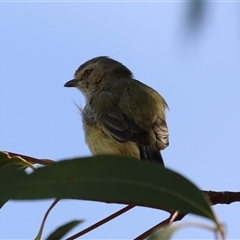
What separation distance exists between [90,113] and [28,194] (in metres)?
4.44

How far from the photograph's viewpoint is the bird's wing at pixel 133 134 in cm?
536

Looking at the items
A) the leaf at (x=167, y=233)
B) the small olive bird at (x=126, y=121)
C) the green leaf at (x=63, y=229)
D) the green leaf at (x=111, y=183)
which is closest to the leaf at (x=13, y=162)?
the green leaf at (x=63, y=229)

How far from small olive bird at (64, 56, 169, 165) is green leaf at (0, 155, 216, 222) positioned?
10.9ft

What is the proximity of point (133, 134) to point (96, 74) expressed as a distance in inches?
104

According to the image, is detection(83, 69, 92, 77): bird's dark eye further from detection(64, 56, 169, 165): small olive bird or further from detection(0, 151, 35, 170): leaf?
detection(0, 151, 35, 170): leaf

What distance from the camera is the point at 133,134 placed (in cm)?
544

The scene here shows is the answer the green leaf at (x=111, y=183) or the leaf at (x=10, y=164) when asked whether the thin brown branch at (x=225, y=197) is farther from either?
the green leaf at (x=111, y=183)

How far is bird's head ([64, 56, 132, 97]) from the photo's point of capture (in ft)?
25.3

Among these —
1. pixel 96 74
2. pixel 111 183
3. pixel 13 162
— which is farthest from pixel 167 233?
pixel 96 74

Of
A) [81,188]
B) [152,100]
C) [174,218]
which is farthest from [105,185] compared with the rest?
[152,100]

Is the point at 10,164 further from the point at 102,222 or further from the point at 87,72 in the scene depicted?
the point at 87,72

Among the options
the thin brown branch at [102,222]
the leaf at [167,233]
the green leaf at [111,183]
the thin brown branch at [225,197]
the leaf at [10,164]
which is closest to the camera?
the leaf at [167,233]

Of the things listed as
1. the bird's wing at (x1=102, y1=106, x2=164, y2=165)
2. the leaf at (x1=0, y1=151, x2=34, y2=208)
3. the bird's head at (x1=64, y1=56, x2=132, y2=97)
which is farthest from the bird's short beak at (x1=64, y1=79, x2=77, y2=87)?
Result: the leaf at (x1=0, y1=151, x2=34, y2=208)

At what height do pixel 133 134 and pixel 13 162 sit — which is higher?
pixel 13 162
